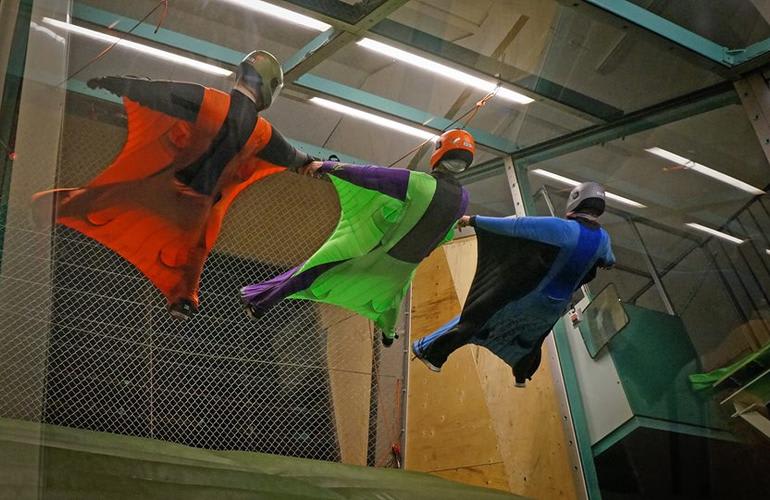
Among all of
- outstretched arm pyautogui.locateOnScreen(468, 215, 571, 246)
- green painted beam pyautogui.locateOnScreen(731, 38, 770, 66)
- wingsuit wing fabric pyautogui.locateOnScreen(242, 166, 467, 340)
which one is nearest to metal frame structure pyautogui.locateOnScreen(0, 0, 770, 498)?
green painted beam pyautogui.locateOnScreen(731, 38, 770, 66)

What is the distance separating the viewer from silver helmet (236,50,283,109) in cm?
139

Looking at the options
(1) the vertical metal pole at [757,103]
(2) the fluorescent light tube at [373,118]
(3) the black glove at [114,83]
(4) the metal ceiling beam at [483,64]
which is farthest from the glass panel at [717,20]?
(3) the black glove at [114,83]

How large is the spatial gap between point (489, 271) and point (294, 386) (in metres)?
0.88

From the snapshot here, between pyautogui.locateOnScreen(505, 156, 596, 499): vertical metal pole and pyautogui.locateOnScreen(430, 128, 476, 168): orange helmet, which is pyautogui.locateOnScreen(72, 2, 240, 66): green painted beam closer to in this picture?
pyautogui.locateOnScreen(430, 128, 476, 168): orange helmet

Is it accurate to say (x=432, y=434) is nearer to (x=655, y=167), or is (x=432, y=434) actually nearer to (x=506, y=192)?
(x=506, y=192)

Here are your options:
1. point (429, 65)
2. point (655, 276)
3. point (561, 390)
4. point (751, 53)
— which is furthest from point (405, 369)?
point (751, 53)

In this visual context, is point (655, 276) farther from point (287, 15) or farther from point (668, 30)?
point (287, 15)

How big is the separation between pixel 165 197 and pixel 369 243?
0.60 metres

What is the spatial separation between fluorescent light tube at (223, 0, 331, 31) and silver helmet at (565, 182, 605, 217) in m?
0.98

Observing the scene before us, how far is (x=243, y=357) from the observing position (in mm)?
2307

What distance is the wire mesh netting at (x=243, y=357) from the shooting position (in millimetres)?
1787

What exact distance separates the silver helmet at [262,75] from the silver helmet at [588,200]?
1.07 m

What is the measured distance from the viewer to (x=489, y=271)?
6.57ft

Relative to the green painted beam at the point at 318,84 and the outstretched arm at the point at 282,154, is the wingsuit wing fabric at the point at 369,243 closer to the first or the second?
the outstretched arm at the point at 282,154
